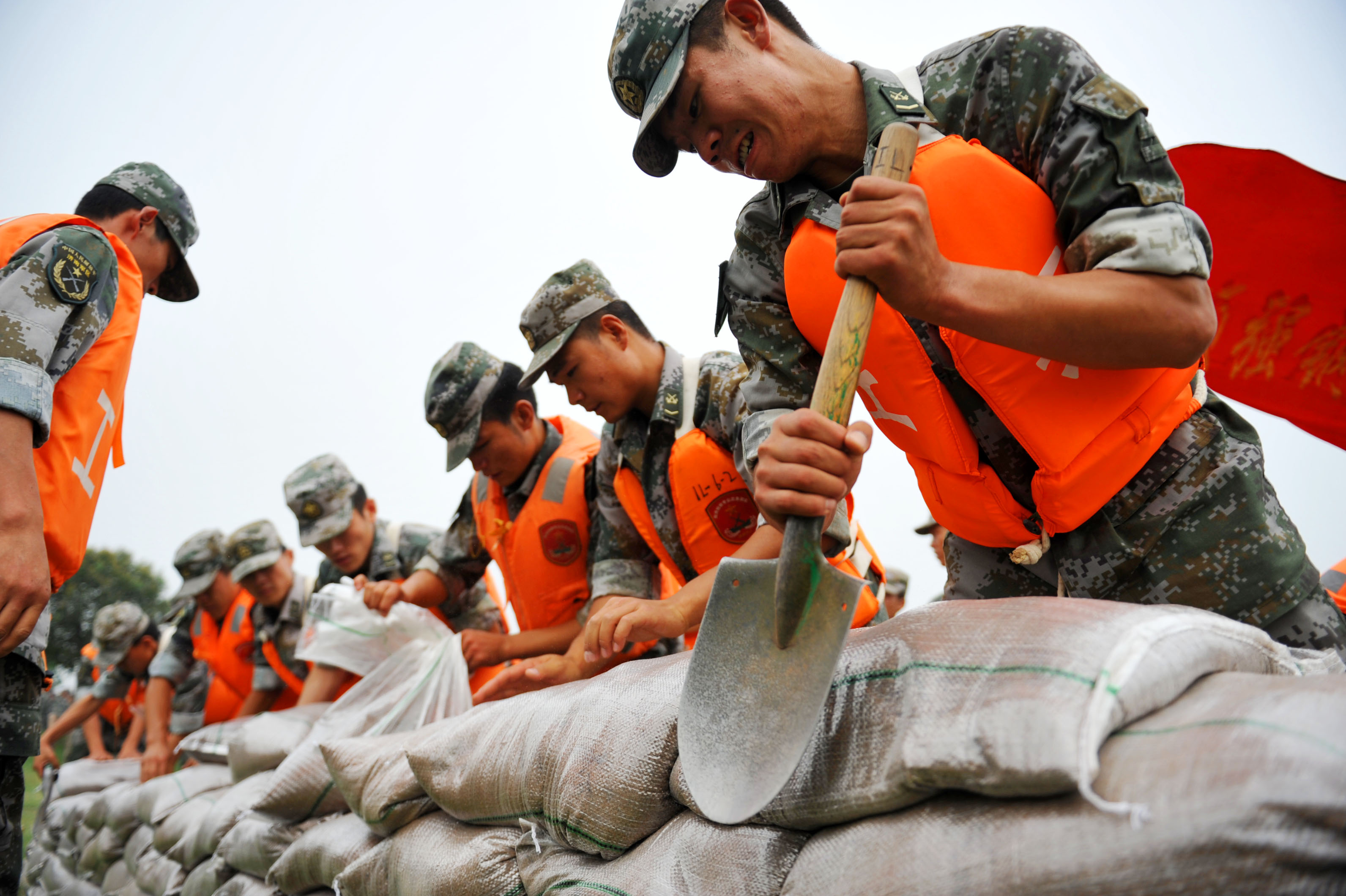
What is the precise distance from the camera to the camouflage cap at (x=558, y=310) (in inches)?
98.2

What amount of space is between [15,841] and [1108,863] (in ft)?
6.86

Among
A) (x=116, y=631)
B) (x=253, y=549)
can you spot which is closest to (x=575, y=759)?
(x=253, y=549)

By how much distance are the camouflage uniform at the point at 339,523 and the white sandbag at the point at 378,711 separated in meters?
1.44

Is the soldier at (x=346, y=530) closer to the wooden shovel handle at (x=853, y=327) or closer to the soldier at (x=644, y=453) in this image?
the soldier at (x=644, y=453)

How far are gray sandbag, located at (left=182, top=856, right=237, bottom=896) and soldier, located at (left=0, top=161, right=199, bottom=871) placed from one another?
45.4 inches

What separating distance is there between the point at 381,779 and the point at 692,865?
1095 mm

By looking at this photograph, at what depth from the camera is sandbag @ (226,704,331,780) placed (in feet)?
10.4

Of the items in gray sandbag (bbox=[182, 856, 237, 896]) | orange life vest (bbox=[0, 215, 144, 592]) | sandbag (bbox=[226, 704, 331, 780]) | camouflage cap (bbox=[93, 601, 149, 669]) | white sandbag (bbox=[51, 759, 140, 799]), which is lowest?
white sandbag (bbox=[51, 759, 140, 799])

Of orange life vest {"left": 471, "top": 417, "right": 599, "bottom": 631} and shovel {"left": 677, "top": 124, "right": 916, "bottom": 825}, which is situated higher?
shovel {"left": 677, "top": 124, "right": 916, "bottom": 825}

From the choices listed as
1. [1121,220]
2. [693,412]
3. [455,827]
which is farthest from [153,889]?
[1121,220]

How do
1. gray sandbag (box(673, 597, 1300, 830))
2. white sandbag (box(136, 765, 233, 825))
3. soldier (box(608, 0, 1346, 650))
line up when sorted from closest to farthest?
gray sandbag (box(673, 597, 1300, 830))
soldier (box(608, 0, 1346, 650))
white sandbag (box(136, 765, 233, 825))

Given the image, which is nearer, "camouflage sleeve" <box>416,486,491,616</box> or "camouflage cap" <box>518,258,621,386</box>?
"camouflage cap" <box>518,258,621,386</box>

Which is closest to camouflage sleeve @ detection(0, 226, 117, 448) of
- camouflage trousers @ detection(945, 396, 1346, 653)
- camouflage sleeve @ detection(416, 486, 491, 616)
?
camouflage trousers @ detection(945, 396, 1346, 653)

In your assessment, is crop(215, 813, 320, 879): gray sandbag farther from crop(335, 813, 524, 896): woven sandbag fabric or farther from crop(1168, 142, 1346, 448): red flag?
crop(1168, 142, 1346, 448): red flag
